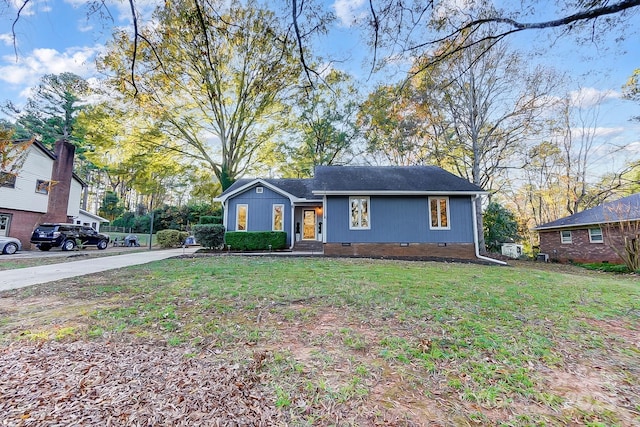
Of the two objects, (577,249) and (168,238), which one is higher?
(168,238)

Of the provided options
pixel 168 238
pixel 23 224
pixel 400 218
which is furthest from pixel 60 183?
pixel 400 218

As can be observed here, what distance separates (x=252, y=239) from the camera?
1473 centimetres

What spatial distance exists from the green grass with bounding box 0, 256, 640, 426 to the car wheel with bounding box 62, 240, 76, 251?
43.6ft

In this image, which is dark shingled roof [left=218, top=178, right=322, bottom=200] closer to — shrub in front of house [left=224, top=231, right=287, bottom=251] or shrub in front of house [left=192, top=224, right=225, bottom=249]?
shrub in front of house [left=192, top=224, right=225, bottom=249]

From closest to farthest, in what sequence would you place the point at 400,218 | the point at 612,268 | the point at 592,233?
the point at 612,268 < the point at 400,218 < the point at 592,233

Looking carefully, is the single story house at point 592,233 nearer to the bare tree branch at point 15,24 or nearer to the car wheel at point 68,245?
the bare tree branch at point 15,24

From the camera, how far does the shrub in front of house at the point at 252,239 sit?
48.2 feet

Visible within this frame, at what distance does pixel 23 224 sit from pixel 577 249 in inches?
1295

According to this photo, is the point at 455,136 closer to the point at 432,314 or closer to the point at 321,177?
the point at 321,177

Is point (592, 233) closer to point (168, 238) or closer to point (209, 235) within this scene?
point (209, 235)

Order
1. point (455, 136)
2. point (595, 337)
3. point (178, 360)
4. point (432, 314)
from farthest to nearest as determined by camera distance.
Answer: point (455, 136), point (432, 314), point (595, 337), point (178, 360)

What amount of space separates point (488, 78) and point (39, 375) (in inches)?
818

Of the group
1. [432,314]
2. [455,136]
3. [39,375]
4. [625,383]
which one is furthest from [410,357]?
[455,136]

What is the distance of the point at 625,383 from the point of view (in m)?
2.38
